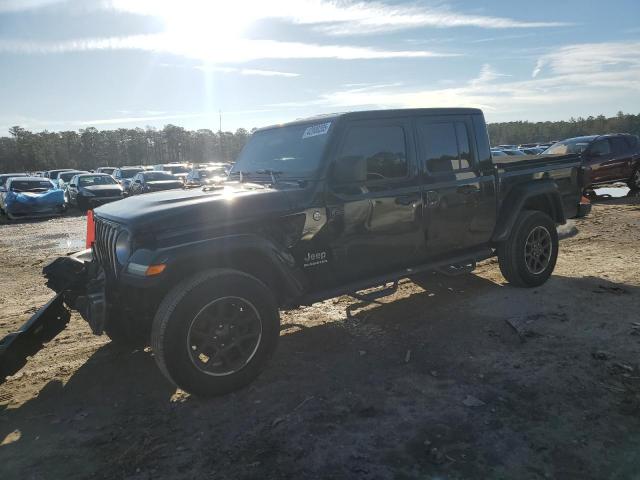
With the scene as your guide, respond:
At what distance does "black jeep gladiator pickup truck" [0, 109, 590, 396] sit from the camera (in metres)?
3.30

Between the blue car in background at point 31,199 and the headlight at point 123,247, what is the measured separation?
15.8 meters

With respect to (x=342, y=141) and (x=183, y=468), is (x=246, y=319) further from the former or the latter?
(x=342, y=141)

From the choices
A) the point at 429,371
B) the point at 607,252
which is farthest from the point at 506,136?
the point at 429,371

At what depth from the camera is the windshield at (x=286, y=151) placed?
13.5 ft

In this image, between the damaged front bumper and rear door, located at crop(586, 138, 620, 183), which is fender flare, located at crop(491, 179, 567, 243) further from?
rear door, located at crop(586, 138, 620, 183)

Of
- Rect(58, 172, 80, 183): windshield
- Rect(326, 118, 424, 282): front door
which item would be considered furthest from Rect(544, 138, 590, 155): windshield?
Rect(58, 172, 80, 183): windshield

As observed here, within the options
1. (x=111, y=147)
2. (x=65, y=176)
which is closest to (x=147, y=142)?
(x=111, y=147)

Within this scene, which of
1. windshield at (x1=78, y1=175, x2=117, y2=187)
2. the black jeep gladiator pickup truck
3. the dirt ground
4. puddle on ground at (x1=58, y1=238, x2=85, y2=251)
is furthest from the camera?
windshield at (x1=78, y1=175, x2=117, y2=187)

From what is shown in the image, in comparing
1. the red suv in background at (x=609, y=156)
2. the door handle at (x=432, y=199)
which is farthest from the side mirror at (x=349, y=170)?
the red suv in background at (x=609, y=156)

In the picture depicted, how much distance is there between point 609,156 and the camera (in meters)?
14.1

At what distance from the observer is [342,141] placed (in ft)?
13.4

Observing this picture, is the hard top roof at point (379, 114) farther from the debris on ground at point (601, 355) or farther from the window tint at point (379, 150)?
the debris on ground at point (601, 355)

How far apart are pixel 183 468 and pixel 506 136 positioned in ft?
280

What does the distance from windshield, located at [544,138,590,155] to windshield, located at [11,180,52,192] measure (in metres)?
18.0
